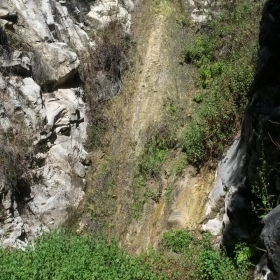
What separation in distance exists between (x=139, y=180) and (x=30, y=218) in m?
Answer: 2.92

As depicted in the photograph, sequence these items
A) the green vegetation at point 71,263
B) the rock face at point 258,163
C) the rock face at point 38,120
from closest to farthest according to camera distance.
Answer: the green vegetation at point 71,263
the rock face at point 258,163
the rock face at point 38,120

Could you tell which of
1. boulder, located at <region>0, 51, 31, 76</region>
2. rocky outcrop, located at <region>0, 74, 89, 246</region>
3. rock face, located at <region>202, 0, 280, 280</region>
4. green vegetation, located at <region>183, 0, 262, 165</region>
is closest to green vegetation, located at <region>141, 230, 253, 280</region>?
rock face, located at <region>202, 0, 280, 280</region>

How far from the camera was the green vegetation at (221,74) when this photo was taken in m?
10.1

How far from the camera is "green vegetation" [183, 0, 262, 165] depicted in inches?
396

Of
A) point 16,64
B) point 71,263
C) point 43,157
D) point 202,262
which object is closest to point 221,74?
point 43,157

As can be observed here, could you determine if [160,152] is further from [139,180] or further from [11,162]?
[11,162]

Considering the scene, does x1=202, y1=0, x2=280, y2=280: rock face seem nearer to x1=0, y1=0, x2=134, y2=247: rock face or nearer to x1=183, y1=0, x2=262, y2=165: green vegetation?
x1=183, y1=0, x2=262, y2=165: green vegetation

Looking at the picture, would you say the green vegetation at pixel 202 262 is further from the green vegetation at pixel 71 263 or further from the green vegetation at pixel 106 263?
the green vegetation at pixel 71 263

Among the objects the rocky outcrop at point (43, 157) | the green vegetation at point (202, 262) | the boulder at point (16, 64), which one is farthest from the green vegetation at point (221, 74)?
the boulder at point (16, 64)

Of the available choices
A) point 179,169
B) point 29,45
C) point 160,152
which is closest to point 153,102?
point 160,152

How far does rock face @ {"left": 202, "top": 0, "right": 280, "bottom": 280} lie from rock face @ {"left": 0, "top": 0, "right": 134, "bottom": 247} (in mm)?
4382

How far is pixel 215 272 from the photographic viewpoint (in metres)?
6.91

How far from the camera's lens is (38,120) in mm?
11328

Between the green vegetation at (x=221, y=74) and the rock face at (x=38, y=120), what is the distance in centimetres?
338
